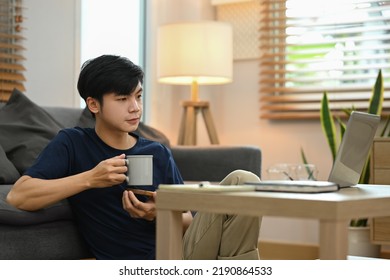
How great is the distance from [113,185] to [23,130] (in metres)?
0.93

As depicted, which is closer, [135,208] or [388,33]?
[135,208]

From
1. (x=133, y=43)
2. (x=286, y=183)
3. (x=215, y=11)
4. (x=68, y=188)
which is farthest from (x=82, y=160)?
(x=215, y=11)

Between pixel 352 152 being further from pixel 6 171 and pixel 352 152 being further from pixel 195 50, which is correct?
pixel 195 50

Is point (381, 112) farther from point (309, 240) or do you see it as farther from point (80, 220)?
point (80, 220)

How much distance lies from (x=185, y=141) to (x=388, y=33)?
135 cm

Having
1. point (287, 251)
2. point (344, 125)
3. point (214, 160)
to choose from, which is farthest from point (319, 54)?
point (214, 160)

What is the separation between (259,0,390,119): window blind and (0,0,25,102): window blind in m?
1.64

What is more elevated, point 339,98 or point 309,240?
point 339,98

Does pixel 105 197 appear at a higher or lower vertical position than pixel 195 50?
lower

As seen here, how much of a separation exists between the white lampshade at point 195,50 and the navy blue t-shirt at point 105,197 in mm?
1925

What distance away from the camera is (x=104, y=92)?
206cm

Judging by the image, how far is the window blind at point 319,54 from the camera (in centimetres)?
437

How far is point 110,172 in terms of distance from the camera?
1816mm

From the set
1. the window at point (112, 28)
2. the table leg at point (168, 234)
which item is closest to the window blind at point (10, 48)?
the window at point (112, 28)
